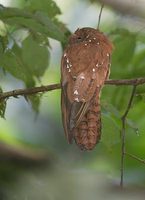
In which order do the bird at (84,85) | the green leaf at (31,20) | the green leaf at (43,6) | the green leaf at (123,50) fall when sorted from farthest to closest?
the green leaf at (123,50) → the green leaf at (43,6) → the green leaf at (31,20) → the bird at (84,85)

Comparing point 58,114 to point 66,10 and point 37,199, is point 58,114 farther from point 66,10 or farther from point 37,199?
point 37,199

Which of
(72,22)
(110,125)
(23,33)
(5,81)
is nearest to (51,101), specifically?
(5,81)

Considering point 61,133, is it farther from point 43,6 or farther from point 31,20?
point 31,20

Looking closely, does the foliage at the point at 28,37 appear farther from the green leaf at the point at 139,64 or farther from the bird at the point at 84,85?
the green leaf at the point at 139,64

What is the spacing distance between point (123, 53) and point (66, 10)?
1070mm

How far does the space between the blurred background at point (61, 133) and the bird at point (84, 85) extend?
0.10m

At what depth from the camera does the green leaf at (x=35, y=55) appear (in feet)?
6.72

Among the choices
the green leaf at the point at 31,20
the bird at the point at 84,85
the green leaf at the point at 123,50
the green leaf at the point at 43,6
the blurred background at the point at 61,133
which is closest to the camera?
the blurred background at the point at 61,133

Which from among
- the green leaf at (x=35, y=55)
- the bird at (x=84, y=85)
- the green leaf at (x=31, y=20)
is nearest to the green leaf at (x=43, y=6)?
the green leaf at (x=35, y=55)

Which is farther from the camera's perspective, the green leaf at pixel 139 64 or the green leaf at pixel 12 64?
the green leaf at pixel 139 64

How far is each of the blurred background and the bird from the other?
10 centimetres

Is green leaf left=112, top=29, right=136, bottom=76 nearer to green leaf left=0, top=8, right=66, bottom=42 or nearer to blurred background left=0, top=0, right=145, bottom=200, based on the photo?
blurred background left=0, top=0, right=145, bottom=200

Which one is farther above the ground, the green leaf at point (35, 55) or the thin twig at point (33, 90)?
the thin twig at point (33, 90)

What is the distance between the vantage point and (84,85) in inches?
61.4
